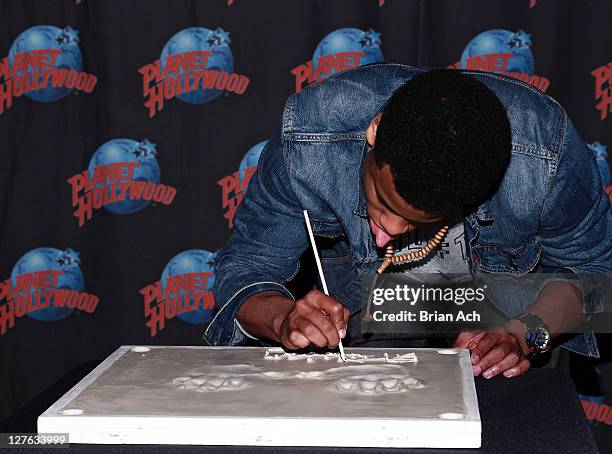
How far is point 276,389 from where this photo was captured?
103 cm

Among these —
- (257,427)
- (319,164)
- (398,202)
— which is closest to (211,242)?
(319,164)

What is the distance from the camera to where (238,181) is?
2.26 meters

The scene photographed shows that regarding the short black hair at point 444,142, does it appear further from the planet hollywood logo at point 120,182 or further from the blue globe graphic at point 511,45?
the planet hollywood logo at point 120,182

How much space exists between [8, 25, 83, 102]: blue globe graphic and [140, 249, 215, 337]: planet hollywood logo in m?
0.57

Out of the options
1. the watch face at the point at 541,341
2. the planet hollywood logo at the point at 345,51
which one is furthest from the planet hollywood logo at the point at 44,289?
the watch face at the point at 541,341

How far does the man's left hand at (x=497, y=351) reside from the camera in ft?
3.98

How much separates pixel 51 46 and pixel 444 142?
5.34ft

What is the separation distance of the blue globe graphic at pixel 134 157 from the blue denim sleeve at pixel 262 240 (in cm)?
90

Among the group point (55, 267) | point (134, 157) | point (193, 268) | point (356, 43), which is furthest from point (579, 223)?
point (55, 267)

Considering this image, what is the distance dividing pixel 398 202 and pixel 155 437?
1.38ft

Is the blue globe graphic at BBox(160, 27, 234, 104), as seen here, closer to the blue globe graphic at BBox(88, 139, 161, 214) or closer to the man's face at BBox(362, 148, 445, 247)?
the blue globe graphic at BBox(88, 139, 161, 214)

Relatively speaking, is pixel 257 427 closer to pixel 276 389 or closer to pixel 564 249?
pixel 276 389

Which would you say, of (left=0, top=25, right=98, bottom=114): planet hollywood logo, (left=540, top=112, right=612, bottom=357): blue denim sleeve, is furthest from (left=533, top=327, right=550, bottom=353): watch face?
(left=0, top=25, right=98, bottom=114): planet hollywood logo

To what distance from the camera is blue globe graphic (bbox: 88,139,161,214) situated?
7.48 ft
